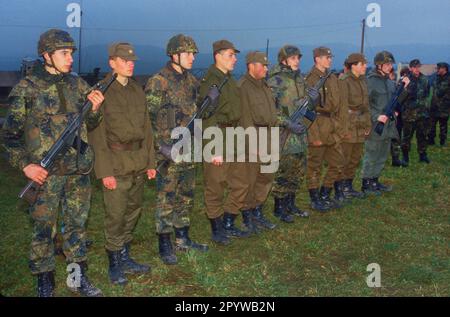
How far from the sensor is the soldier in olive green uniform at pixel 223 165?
6.09m

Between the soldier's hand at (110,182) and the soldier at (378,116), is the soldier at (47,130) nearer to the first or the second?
the soldier's hand at (110,182)

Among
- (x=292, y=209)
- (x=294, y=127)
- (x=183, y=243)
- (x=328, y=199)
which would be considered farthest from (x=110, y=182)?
(x=328, y=199)

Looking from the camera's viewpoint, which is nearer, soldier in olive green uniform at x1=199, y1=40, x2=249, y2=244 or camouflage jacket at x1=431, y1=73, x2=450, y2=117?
soldier in olive green uniform at x1=199, y1=40, x2=249, y2=244

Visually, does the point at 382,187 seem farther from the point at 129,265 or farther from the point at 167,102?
the point at 129,265

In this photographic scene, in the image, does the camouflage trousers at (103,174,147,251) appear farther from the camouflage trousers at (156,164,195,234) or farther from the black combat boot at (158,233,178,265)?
the black combat boot at (158,233,178,265)

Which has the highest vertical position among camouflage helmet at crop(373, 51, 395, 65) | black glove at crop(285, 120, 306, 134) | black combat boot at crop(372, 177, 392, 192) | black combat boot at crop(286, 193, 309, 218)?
camouflage helmet at crop(373, 51, 395, 65)

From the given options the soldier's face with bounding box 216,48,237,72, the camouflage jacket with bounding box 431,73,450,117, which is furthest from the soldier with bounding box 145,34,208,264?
the camouflage jacket with bounding box 431,73,450,117

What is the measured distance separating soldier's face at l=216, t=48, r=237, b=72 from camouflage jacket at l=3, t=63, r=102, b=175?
2228 mm

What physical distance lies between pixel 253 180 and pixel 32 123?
3.31 m

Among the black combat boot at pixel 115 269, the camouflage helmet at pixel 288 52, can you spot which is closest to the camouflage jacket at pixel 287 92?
the camouflage helmet at pixel 288 52

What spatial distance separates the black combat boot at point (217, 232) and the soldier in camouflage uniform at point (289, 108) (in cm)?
130

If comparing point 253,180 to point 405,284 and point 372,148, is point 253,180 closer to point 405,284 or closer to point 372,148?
point 405,284

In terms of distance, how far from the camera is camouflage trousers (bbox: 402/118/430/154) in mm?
11570
